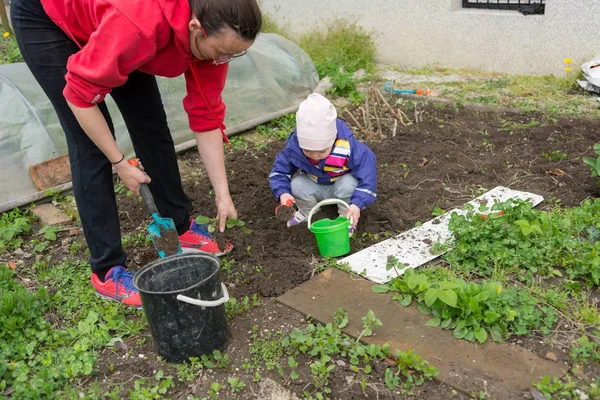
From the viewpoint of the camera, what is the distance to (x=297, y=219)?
3.65 m

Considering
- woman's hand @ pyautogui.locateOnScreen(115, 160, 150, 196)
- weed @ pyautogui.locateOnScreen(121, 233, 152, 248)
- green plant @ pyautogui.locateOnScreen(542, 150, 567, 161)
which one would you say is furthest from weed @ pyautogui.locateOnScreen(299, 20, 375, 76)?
woman's hand @ pyautogui.locateOnScreen(115, 160, 150, 196)

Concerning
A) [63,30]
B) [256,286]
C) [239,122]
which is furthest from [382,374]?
[239,122]

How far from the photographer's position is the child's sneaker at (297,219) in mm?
3604

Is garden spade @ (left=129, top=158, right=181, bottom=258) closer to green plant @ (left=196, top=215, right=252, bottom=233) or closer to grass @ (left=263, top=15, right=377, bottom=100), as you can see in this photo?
green plant @ (left=196, top=215, right=252, bottom=233)

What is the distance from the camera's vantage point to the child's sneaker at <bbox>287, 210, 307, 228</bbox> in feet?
11.8

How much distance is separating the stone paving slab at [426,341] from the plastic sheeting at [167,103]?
2.42 m

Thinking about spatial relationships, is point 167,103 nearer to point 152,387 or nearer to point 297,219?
point 297,219

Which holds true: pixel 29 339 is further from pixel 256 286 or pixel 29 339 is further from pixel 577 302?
pixel 577 302

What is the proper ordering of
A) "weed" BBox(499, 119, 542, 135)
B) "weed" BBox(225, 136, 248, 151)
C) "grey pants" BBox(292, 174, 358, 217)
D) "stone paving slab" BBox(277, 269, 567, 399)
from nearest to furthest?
"stone paving slab" BBox(277, 269, 567, 399)
"grey pants" BBox(292, 174, 358, 217)
"weed" BBox(499, 119, 542, 135)
"weed" BBox(225, 136, 248, 151)

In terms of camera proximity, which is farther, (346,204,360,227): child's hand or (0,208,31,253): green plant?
(0,208,31,253): green plant

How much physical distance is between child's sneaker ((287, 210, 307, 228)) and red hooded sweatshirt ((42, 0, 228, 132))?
1348 mm

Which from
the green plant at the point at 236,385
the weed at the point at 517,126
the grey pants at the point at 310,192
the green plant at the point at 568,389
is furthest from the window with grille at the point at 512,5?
the green plant at the point at 236,385

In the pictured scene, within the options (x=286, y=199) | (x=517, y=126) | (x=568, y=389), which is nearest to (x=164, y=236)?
(x=286, y=199)

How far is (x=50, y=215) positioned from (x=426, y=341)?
2869 mm
